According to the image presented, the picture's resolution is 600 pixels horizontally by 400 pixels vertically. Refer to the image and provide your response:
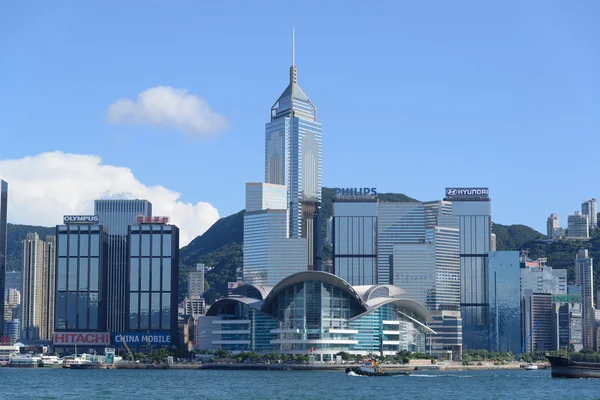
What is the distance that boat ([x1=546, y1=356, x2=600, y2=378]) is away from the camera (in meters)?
144

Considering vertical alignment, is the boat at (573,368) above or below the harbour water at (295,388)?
above

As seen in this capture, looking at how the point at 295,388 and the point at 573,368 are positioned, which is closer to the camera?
the point at 295,388

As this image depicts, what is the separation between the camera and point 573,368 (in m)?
147

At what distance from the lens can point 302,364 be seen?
190250 millimetres

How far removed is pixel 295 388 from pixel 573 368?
4334 cm

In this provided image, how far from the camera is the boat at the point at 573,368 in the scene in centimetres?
14450

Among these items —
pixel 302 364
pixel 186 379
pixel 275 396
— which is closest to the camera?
pixel 275 396

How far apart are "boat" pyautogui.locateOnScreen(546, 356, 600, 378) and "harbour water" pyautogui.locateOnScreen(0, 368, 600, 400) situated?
7.97 ft

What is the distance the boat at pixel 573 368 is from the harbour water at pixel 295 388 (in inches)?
95.7

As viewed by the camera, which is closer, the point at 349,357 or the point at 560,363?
the point at 560,363

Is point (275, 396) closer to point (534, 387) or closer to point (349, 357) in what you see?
point (534, 387)

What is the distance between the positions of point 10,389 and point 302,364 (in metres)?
70.7

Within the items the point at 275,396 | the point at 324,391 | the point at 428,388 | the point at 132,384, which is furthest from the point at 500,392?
the point at 132,384

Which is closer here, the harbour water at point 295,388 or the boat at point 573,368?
the harbour water at point 295,388
